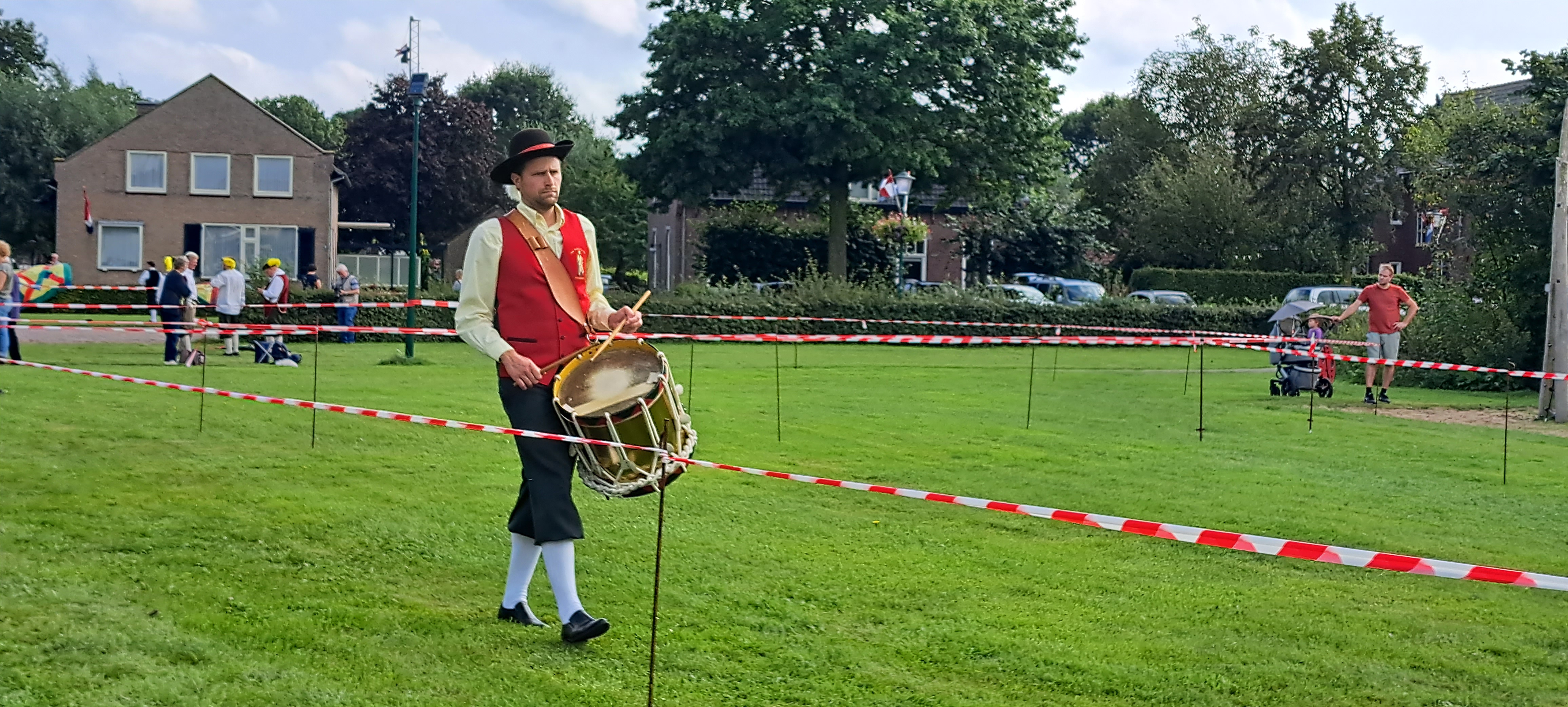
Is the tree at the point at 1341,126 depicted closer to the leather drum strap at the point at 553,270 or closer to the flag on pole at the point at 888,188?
the flag on pole at the point at 888,188

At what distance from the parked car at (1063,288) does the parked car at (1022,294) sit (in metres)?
0.35

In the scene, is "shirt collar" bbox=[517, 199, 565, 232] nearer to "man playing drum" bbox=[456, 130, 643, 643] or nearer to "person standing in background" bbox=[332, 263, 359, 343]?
"man playing drum" bbox=[456, 130, 643, 643]

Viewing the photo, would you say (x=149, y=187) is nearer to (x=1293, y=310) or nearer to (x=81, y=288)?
(x=81, y=288)

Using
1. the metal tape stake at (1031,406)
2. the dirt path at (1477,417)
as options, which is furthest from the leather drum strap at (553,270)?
the dirt path at (1477,417)

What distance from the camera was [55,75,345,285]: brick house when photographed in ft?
176

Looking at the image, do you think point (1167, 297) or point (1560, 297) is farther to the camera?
point (1167, 297)

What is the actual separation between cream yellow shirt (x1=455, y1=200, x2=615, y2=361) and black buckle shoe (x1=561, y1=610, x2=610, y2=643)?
1.05m

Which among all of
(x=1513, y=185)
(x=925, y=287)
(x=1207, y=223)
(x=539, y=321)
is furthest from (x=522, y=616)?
(x=1207, y=223)

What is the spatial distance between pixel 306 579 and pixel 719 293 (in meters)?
28.5

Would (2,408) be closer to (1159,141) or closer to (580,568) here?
(580,568)

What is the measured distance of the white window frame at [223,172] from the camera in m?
54.2

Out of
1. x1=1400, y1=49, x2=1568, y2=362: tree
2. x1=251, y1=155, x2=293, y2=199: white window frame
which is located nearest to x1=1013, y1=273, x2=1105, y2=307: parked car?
x1=1400, y1=49, x2=1568, y2=362: tree

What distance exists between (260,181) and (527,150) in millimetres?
51962

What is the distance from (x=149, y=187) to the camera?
54031 mm
